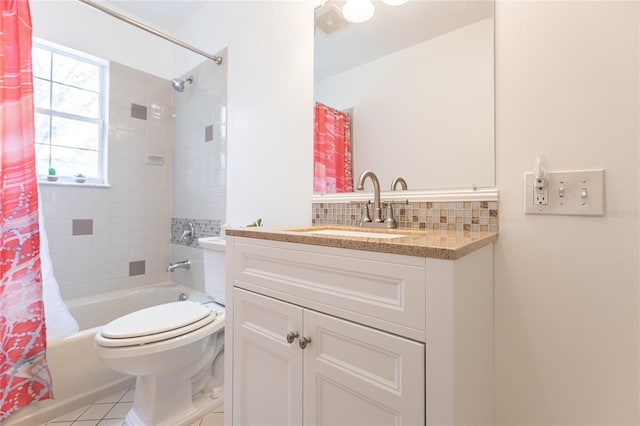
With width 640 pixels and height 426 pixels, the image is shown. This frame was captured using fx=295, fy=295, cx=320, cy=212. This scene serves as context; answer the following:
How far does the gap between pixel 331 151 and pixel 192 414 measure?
1.36 m

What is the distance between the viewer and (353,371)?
73 centimetres

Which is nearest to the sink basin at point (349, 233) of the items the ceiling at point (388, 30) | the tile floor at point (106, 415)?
the ceiling at point (388, 30)

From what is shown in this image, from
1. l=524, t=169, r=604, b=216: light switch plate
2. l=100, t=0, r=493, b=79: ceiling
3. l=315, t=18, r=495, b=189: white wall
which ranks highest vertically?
l=100, t=0, r=493, b=79: ceiling

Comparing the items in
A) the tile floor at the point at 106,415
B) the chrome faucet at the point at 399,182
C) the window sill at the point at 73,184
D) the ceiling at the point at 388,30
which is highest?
the ceiling at the point at 388,30

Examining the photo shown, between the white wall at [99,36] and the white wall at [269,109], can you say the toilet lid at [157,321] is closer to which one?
the white wall at [269,109]

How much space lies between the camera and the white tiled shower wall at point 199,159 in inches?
77.9

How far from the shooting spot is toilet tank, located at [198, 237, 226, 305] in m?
A: 1.55

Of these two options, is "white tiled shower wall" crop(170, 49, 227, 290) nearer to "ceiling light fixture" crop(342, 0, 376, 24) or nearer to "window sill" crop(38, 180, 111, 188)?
"window sill" crop(38, 180, 111, 188)

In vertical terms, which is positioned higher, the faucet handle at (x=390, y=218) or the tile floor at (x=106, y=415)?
the faucet handle at (x=390, y=218)

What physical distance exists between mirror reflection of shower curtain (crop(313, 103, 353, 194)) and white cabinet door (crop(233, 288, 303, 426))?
0.62 m

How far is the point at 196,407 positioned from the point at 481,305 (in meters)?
1.36

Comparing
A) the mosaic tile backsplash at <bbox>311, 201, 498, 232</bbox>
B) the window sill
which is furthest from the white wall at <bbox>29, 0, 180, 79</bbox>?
the mosaic tile backsplash at <bbox>311, 201, 498, 232</bbox>

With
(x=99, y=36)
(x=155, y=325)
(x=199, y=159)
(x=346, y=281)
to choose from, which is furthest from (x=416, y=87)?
(x=99, y=36)

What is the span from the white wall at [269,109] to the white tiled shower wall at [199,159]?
4.9 inches
